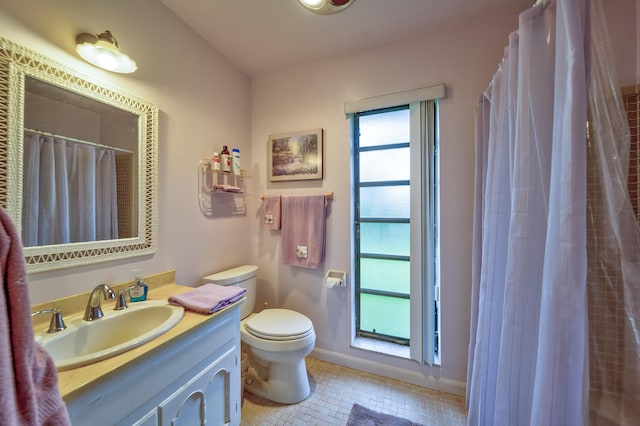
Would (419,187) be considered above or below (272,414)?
above

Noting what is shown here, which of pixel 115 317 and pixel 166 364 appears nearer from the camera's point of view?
pixel 166 364

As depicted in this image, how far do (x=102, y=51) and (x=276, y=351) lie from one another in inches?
69.8

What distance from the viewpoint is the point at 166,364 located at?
870 millimetres

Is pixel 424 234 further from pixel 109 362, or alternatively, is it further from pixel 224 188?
pixel 109 362

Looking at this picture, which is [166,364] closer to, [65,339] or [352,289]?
[65,339]

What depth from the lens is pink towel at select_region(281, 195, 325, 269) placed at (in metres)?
1.86

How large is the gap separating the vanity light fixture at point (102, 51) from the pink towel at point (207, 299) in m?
1.16

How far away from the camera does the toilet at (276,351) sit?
4.68ft

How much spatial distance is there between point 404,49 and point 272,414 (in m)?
2.56

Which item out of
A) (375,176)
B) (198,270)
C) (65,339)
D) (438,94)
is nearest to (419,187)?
(375,176)

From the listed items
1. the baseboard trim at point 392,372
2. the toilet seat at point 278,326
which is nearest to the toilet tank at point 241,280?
the toilet seat at point 278,326

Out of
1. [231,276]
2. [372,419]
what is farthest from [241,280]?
[372,419]

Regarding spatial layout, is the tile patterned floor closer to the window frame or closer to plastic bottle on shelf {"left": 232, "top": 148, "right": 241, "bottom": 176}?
the window frame

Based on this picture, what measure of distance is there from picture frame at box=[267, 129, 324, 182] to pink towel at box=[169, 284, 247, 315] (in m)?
1.04
